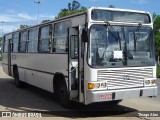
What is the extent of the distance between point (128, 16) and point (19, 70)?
8.18 meters

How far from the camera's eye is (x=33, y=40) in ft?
47.1

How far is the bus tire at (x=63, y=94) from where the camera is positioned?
35.2 ft

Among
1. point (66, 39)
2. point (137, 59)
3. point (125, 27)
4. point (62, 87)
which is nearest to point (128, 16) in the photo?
point (125, 27)

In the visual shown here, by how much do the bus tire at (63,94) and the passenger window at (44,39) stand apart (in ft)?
5.65

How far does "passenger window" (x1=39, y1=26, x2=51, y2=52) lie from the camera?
40.4 feet

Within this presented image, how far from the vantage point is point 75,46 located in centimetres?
1010

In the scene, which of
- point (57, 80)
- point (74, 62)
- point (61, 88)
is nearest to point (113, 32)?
point (74, 62)

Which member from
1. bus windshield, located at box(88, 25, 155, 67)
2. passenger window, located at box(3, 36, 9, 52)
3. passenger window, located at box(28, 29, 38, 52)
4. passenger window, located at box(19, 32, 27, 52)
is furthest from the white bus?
passenger window, located at box(3, 36, 9, 52)

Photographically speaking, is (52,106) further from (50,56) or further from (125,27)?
(125,27)

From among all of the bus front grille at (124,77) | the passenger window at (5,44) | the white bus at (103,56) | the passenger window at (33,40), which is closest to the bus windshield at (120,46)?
the white bus at (103,56)

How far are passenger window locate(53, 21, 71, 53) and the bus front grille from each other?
1.85 meters

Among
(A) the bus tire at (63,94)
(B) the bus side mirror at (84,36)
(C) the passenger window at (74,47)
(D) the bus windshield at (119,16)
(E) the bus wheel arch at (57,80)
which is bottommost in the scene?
(A) the bus tire at (63,94)

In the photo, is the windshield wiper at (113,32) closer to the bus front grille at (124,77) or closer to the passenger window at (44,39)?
the bus front grille at (124,77)

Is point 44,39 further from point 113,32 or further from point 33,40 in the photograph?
point 113,32
